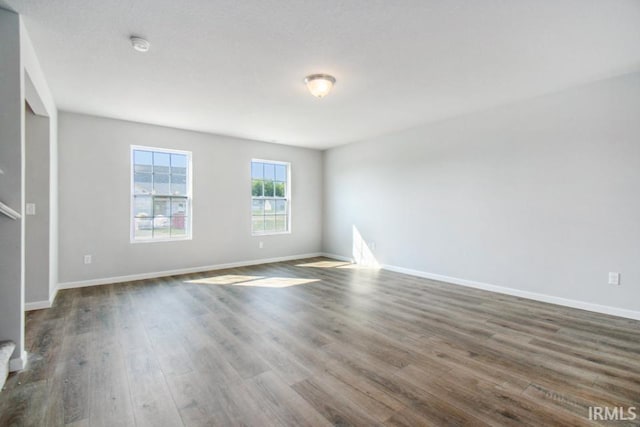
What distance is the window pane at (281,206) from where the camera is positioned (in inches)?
270

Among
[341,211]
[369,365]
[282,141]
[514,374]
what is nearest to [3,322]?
[369,365]

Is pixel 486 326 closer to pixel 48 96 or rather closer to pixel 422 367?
pixel 422 367

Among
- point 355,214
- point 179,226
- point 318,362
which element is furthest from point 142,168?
point 318,362

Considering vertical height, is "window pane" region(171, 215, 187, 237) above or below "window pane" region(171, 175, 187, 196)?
below

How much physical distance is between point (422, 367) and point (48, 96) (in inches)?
187

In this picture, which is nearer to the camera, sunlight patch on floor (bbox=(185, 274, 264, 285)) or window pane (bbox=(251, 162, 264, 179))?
sunlight patch on floor (bbox=(185, 274, 264, 285))

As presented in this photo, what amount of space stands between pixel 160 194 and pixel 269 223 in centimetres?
219

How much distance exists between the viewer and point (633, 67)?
3.15 metres

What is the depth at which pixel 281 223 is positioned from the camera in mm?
6930

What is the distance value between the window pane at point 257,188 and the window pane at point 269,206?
223mm

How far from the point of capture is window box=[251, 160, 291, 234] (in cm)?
647

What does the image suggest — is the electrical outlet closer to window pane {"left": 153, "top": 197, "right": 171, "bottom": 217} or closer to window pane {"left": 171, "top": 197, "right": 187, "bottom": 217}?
window pane {"left": 171, "top": 197, "right": 187, "bottom": 217}

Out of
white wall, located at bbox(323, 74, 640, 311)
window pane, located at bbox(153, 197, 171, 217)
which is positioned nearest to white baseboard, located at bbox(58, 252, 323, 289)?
window pane, located at bbox(153, 197, 171, 217)

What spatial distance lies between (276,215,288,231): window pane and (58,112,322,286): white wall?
0.59ft
